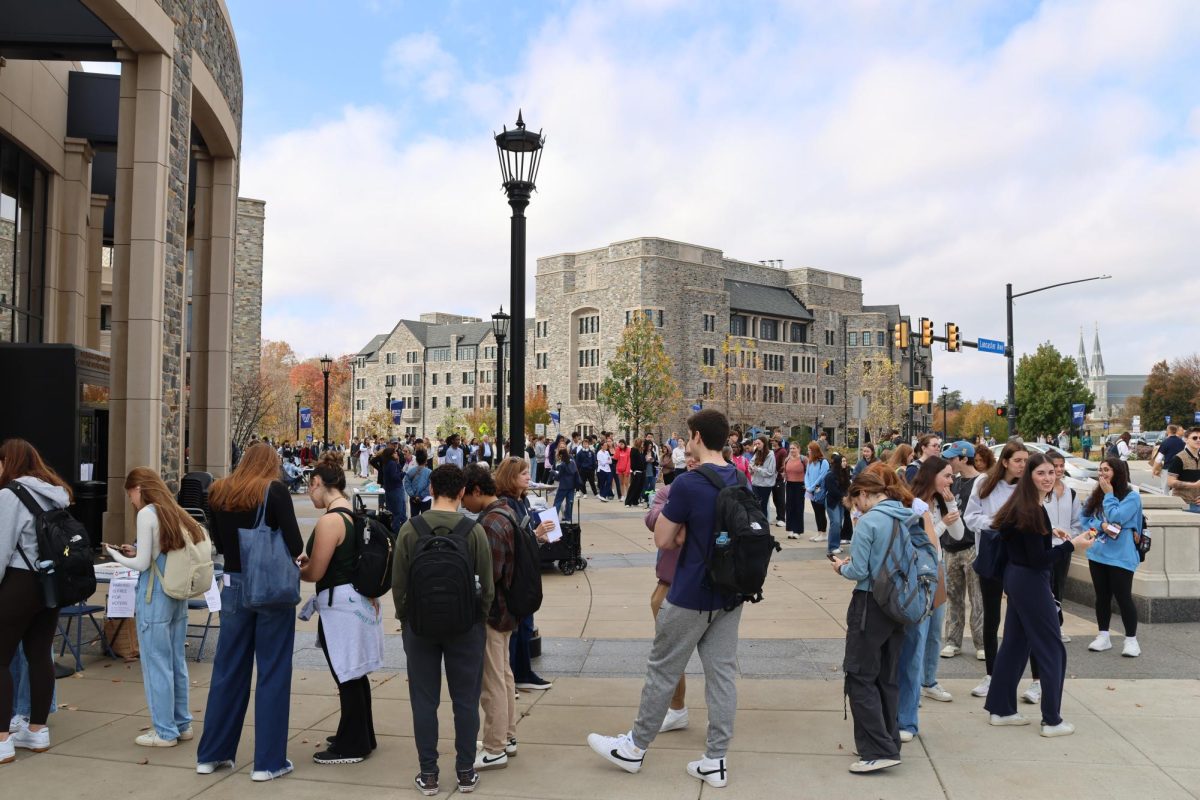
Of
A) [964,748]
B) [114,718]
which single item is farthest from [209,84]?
[964,748]

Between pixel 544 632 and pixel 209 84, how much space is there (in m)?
12.0

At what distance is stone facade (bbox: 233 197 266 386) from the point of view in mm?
45781

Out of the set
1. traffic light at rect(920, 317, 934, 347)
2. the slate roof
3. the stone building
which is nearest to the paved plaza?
the stone building

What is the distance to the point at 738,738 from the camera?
605 centimetres

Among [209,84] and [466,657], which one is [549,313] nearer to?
[209,84]

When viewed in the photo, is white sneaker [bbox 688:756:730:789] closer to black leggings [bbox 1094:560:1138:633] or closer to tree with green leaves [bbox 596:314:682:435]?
black leggings [bbox 1094:560:1138:633]

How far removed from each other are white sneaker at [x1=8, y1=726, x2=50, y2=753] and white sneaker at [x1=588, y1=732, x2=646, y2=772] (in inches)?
132

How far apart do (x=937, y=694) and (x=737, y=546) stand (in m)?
2.80

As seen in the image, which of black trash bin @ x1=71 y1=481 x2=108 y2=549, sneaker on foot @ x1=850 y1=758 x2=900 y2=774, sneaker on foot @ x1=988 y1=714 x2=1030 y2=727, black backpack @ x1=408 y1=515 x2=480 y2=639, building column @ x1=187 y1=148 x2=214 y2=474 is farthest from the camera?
building column @ x1=187 y1=148 x2=214 y2=474

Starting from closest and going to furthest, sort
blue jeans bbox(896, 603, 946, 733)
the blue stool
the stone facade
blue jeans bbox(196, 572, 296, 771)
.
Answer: blue jeans bbox(196, 572, 296, 771), blue jeans bbox(896, 603, 946, 733), the blue stool, the stone facade

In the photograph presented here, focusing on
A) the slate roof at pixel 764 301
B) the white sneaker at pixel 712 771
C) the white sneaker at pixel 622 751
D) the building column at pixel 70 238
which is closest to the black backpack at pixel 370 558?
the white sneaker at pixel 622 751

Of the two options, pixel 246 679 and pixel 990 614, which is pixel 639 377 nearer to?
pixel 990 614

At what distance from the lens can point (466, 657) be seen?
5258 mm

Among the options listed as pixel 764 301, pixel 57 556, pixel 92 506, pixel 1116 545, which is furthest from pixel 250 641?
pixel 764 301
